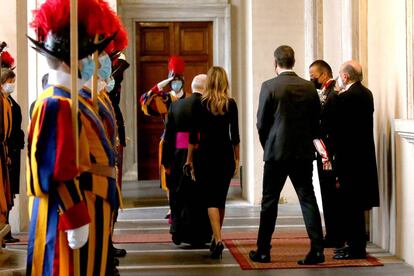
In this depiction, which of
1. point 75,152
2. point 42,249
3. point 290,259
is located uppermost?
point 75,152

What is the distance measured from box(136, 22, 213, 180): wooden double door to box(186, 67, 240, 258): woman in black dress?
8.08 meters

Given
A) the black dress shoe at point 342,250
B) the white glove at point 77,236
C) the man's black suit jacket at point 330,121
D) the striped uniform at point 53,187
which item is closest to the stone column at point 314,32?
the man's black suit jacket at point 330,121

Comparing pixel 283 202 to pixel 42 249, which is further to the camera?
pixel 283 202

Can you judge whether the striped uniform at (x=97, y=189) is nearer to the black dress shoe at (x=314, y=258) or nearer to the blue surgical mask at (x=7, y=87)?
the black dress shoe at (x=314, y=258)

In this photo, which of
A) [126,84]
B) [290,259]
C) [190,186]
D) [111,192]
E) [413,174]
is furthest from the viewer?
[126,84]

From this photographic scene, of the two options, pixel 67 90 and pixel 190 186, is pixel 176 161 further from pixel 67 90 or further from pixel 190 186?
pixel 67 90

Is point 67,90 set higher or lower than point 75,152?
higher

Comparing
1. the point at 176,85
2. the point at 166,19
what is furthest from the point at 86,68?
the point at 166,19

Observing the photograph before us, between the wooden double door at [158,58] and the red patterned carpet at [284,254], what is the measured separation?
7316 mm

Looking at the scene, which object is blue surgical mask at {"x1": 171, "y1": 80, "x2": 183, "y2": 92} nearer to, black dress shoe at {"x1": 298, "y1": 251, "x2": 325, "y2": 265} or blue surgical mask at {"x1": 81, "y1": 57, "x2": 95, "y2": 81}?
black dress shoe at {"x1": 298, "y1": 251, "x2": 325, "y2": 265}

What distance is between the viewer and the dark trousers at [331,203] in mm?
7066

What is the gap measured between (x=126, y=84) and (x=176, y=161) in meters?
7.24

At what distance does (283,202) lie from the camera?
11.0 meters

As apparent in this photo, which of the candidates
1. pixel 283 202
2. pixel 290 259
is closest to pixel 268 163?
pixel 290 259
